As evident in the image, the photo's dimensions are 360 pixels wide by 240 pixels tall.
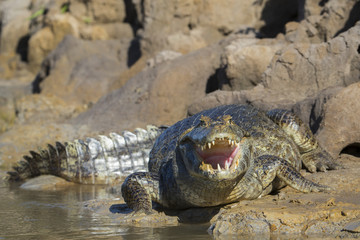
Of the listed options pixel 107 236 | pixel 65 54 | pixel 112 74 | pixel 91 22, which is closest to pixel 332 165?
pixel 107 236

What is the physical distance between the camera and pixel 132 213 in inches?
182

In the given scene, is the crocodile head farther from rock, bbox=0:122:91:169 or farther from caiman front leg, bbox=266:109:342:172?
rock, bbox=0:122:91:169

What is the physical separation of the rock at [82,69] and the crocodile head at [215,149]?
32.5 ft

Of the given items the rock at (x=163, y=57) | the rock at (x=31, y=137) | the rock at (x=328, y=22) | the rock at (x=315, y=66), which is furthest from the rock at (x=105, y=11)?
the rock at (x=315, y=66)

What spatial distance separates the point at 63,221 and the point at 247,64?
4.99 metres

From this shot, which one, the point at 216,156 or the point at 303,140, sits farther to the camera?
the point at 303,140

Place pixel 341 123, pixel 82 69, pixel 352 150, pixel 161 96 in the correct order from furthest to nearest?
pixel 82 69 < pixel 161 96 < pixel 352 150 < pixel 341 123

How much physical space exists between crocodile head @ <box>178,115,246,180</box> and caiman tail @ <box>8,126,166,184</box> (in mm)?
3262

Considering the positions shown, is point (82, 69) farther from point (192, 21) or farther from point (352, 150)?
point (352, 150)

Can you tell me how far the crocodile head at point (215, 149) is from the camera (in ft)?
12.4

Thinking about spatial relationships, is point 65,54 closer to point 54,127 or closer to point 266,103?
point 54,127

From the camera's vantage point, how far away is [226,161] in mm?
3943

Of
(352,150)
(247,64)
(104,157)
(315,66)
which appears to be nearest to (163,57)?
(247,64)

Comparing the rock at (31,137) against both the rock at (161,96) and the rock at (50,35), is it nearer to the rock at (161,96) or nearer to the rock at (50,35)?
the rock at (161,96)
